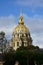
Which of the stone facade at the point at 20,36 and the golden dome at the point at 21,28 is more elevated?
the golden dome at the point at 21,28

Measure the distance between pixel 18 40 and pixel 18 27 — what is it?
4342 millimetres

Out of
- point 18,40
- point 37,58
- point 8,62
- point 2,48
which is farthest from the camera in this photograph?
point 18,40

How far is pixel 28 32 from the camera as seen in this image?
127 meters

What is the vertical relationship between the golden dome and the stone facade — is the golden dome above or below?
above

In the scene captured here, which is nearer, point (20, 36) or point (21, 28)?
point (21, 28)

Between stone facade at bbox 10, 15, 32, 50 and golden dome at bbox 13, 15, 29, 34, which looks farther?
golden dome at bbox 13, 15, 29, 34

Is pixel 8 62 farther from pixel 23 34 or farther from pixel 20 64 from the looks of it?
pixel 23 34

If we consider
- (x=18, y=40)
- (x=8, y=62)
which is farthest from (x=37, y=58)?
(x=18, y=40)

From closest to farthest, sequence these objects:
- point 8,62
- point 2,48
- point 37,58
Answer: point 8,62 → point 37,58 → point 2,48

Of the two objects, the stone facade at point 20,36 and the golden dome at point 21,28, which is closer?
the stone facade at point 20,36

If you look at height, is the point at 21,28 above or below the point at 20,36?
above

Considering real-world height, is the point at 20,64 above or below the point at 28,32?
below

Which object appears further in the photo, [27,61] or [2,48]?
[2,48]

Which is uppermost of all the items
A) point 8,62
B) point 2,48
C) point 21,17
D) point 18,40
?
point 21,17
